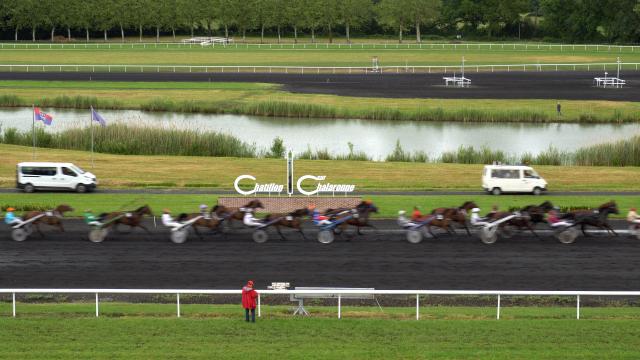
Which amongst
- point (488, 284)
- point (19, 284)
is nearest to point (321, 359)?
point (488, 284)

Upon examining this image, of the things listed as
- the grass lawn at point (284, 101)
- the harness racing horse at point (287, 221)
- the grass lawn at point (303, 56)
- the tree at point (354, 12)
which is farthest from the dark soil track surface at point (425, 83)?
the tree at point (354, 12)

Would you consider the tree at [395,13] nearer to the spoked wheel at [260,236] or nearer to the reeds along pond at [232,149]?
the reeds along pond at [232,149]

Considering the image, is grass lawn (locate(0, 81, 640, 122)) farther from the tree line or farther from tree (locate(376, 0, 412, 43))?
tree (locate(376, 0, 412, 43))

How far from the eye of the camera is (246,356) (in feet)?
68.9

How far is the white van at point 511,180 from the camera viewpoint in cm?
4309

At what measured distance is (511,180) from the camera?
43.1 m

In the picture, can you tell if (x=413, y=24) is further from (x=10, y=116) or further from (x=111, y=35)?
(x=10, y=116)

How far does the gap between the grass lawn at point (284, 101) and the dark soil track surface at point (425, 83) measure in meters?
3.39

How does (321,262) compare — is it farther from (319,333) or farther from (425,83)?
(425,83)

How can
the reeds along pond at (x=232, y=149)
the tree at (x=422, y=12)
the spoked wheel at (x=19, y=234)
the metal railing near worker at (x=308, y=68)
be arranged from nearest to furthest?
1. the spoked wheel at (x=19, y=234)
2. the reeds along pond at (x=232, y=149)
3. the metal railing near worker at (x=308, y=68)
4. the tree at (x=422, y=12)

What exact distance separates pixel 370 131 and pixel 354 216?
39768mm

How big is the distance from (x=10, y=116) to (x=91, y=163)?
98.3ft

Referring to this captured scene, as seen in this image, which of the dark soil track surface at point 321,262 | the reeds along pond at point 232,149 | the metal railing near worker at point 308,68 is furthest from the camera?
the metal railing near worker at point 308,68

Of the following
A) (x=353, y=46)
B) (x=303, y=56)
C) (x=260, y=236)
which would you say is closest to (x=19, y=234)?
(x=260, y=236)
